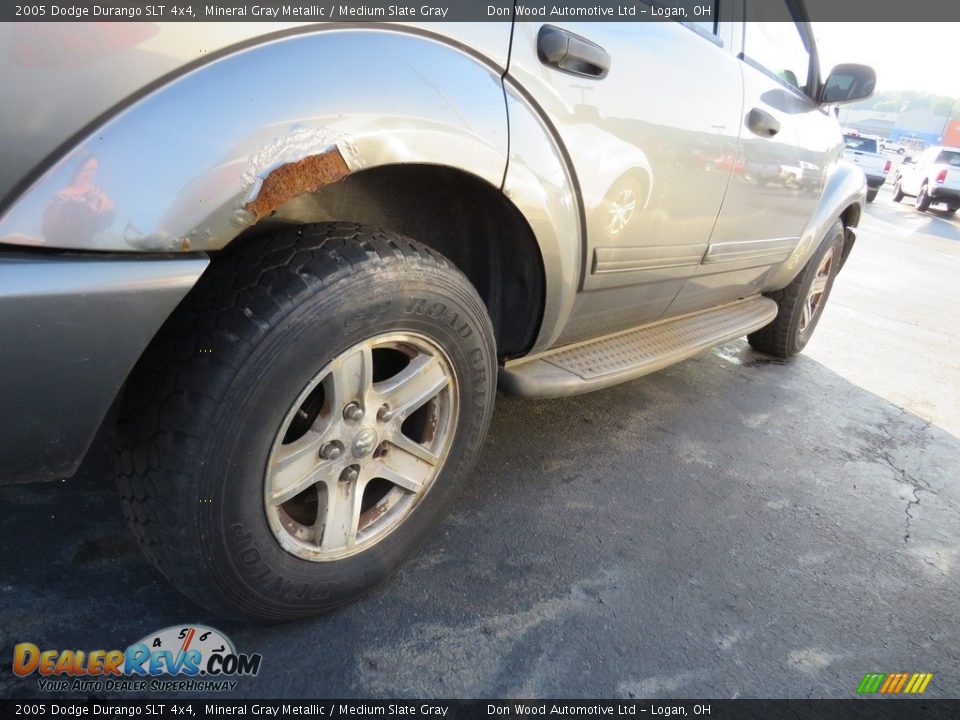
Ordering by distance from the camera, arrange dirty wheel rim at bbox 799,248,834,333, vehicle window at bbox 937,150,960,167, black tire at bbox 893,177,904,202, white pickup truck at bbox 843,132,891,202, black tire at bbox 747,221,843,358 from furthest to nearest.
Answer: black tire at bbox 893,177,904,202
white pickup truck at bbox 843,132,891,202
vehicle window at bbox 937,150,960,167
dirty wheel rim at bbox 799,248,834,333
black tire at bbox 747,221,843,358

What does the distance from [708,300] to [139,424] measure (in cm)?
248

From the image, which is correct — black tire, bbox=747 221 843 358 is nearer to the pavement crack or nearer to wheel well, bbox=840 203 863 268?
wheel well, bbox=840 203 863 268

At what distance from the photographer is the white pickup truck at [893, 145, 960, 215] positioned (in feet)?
55.0

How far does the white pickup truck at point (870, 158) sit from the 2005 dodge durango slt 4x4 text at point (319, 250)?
62.4 ft

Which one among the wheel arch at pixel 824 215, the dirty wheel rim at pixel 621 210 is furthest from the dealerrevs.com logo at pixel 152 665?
the wheel arch at pixel 824 215

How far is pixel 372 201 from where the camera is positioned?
5.98ft

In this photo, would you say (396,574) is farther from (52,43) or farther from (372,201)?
(52,43)

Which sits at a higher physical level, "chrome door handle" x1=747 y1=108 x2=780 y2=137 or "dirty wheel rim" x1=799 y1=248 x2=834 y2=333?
"chrome door handle" x1=747 y1=108 x2=780 y2=137

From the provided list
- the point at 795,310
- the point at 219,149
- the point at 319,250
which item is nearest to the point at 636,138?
the point at 319,250

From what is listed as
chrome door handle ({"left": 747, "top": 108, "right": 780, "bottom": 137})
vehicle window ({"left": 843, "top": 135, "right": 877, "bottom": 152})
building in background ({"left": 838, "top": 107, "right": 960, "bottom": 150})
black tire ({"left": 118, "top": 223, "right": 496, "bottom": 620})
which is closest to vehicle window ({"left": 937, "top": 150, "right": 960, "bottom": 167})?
vehicle window ({"left": 843, "top": 135, "right": 877, "bottom": 152})

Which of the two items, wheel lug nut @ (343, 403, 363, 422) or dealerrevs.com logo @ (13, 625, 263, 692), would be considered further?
wheel lug nut @ (343, 403, 363, 422)

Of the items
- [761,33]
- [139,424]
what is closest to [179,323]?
[139,424]

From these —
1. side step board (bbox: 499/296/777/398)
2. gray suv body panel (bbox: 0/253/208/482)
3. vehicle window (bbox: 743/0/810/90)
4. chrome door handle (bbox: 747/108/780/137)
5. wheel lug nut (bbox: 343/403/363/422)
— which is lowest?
side step board (bbox: 499/296/777/398)

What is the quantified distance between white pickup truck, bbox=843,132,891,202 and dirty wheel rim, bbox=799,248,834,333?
1683cm
